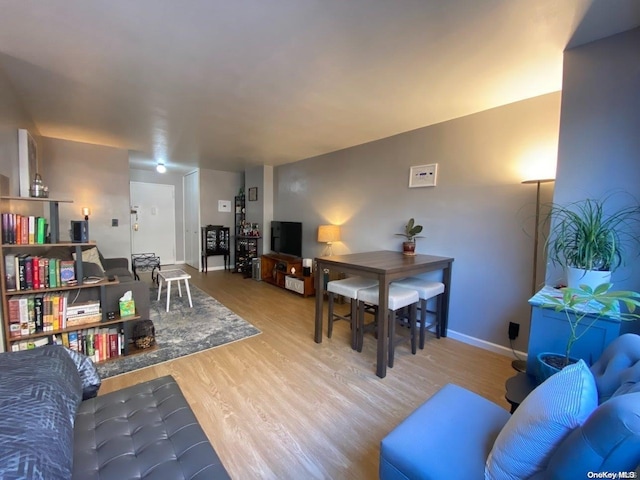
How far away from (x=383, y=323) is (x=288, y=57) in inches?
81.2

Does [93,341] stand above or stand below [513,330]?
below

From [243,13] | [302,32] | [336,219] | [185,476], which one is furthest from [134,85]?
[336,219]

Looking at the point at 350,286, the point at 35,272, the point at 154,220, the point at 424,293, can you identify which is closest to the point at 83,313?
the point at 35,272

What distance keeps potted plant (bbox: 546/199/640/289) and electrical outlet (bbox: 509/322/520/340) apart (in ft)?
3.09

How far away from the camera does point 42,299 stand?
2.19 metres

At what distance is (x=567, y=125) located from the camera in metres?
1.76

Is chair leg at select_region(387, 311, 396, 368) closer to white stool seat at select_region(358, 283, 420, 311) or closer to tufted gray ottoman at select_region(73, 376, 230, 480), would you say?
white stool seat at select_region(358, 283, 420, 311)

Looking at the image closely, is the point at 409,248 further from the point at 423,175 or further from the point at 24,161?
the point at 24,161

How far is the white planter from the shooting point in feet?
4.73

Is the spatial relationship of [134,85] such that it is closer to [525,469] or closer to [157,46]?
[157,46]

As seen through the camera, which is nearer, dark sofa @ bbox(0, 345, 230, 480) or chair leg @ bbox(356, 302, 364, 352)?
dark sofa @ bbox(0, 345, 230, 480)

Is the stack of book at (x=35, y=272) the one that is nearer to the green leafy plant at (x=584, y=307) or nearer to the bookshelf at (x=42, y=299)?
the bookshelf at (x=42, y=299)

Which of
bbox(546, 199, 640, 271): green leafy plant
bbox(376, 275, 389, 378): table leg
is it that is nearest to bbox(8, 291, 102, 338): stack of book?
bbox(376, 275, 389, 378): table leg

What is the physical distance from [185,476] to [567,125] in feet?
8.87
